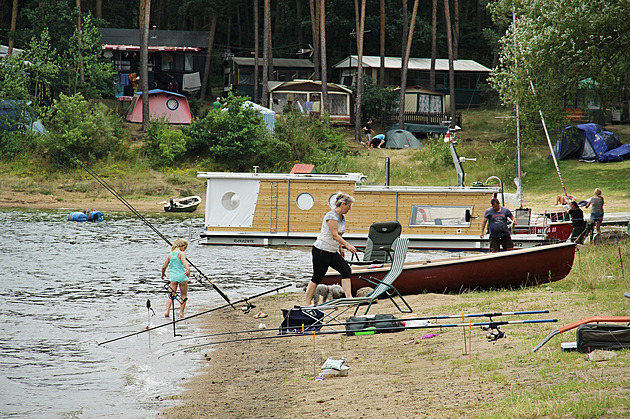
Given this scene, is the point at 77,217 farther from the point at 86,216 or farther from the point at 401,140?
the point at 401,140

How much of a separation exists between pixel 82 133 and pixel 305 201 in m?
20.1

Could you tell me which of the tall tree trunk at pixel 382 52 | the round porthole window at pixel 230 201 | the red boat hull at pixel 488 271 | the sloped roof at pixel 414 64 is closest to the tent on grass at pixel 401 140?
the tall tree trunk at pixel 382 52

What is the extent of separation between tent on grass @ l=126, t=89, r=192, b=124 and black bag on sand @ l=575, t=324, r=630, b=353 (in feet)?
125

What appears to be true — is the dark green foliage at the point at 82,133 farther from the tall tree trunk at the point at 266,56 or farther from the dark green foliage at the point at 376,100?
the dark green foliage at the point at 376,100

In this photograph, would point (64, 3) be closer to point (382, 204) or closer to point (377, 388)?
point (382, 204)

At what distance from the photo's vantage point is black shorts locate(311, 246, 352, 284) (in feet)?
34.5

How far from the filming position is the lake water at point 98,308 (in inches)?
331

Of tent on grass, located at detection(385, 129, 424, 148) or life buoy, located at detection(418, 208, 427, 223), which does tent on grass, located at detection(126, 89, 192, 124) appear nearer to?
tent on grass, located at detection(385, 129, 424, 148)

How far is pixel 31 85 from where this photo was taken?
4309 cm

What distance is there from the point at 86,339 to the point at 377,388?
5.82m

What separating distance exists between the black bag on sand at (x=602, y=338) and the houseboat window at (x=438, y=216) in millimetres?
14672

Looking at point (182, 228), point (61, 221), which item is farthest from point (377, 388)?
point (61, 221)

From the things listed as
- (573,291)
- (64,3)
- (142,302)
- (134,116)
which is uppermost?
(64,3)

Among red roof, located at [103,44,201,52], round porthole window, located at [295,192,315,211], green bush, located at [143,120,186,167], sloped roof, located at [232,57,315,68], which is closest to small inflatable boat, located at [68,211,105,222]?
green bush, located at [143,120,186,167]
